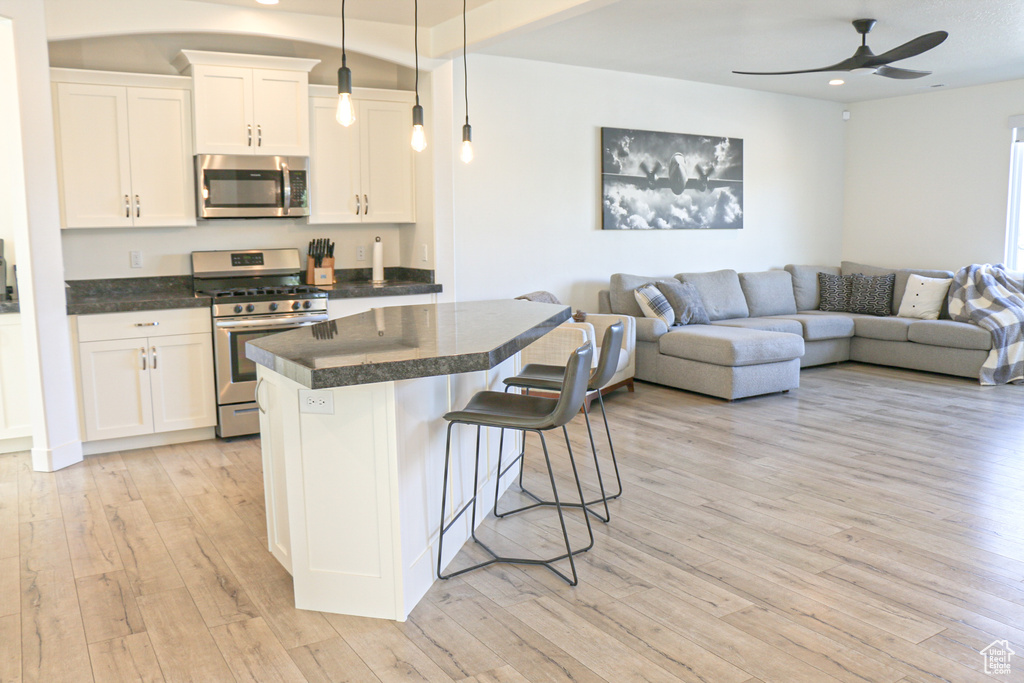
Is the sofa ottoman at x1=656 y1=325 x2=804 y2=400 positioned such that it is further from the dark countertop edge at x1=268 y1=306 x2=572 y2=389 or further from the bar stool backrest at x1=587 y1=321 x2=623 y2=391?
the dark countertop edge at x1=268 y1=306 x2=572 y2=389

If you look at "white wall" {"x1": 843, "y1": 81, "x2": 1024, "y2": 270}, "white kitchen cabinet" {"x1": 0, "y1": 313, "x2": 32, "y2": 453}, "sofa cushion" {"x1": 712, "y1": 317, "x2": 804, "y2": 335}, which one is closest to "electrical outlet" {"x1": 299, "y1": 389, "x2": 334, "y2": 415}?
"white kitchen cabinet" {"x1": 0, "y1": 313, "x2": 32, "y2": 453}

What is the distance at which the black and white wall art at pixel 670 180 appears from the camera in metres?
6.83

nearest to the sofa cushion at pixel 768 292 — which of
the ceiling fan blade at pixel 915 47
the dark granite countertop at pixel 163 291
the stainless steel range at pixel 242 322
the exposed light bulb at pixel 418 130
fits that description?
the ceiling fan blade at pixel 915 47

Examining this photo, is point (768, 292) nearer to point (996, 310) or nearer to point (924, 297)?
point (924, 297)

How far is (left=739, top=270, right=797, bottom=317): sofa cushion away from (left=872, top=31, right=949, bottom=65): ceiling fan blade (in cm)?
289

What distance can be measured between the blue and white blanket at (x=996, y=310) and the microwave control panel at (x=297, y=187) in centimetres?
556

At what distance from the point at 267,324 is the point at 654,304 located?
313cm

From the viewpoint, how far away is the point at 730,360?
18.8 ft

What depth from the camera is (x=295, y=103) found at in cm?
508

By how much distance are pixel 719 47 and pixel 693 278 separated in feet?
6.59

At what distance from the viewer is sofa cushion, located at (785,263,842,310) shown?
7934mm

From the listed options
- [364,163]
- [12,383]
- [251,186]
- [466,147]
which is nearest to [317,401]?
→ [466,147]

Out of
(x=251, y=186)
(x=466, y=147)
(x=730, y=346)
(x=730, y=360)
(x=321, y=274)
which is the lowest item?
(x=730, y=360)

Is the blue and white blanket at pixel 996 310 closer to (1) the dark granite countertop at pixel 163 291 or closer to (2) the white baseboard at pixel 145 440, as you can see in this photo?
(1) the dark granite countertop at pixel 163 291
